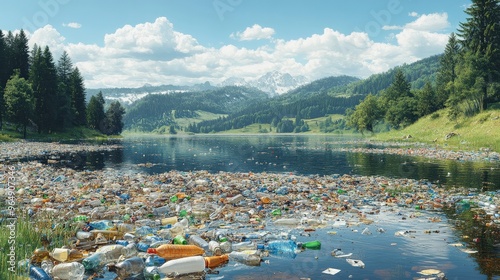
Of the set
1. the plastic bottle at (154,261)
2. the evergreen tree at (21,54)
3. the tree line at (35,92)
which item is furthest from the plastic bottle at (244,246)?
the evergreen tree at (21,54)

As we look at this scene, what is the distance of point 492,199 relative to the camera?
51.1 feet

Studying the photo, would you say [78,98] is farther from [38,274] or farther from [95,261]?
[38,274]

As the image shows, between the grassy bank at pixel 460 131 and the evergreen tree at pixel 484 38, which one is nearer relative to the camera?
the grassy bank at pixel 460 131

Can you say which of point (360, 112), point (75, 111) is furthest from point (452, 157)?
point (75, 111)

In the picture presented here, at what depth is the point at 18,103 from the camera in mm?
69750

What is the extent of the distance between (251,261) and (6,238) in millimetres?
5437

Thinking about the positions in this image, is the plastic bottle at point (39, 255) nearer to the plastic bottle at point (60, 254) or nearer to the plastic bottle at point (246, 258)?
the plastic bottle at point (60, 254)

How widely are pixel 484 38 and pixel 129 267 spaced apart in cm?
7506

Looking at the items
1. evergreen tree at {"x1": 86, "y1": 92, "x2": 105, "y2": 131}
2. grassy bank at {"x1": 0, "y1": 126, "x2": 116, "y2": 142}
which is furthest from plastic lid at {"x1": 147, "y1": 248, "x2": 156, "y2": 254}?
evergreen tree at {"x1": 86, "y1": 92, "x2": 105, "y2": 131}

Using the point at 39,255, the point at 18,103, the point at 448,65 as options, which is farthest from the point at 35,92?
the point at 448,65

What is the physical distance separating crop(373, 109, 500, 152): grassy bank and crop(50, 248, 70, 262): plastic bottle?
4559 cm

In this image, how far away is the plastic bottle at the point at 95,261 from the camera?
7.66 m

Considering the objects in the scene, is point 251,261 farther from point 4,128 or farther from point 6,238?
point 4,128

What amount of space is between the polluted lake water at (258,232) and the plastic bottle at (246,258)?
3 centimetres
